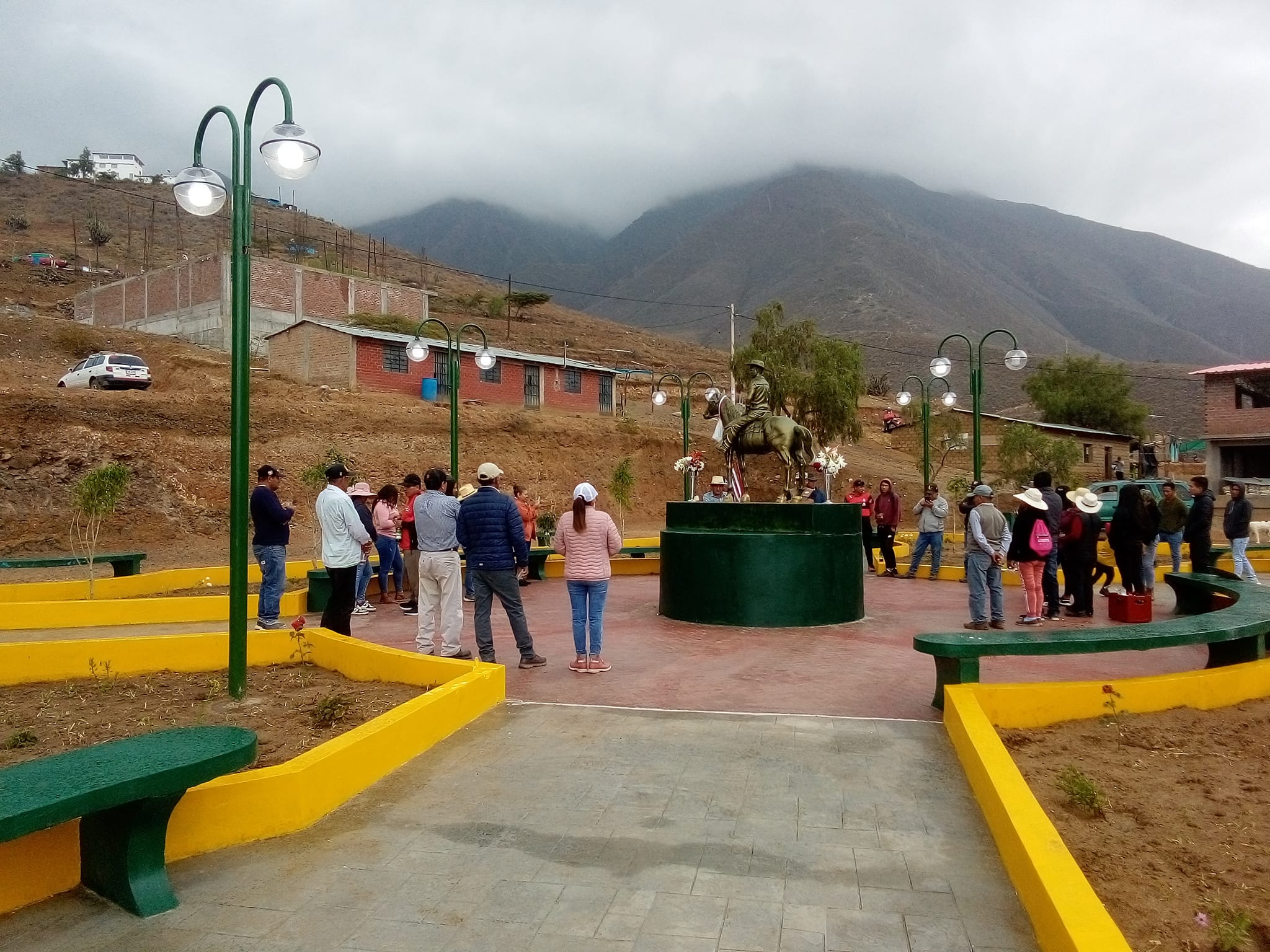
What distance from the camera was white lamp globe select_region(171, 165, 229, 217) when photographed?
22.4 ft

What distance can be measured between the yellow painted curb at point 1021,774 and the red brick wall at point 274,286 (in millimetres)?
44709

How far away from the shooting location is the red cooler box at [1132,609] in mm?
10227

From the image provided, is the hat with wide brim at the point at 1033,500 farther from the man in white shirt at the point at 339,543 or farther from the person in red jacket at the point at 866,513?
the man in white shirt at the point at 339,543

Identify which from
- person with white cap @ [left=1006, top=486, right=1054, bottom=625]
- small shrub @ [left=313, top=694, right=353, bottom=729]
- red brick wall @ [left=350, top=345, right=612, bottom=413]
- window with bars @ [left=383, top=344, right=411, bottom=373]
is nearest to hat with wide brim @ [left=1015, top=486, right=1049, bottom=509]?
person with white cap @ [left=1006, top=486, right=1054, bottom=625]

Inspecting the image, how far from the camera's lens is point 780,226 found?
198000 millimetres

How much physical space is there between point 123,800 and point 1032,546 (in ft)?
29.5

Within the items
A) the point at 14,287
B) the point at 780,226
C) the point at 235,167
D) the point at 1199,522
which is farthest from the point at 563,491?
the point at 780,226

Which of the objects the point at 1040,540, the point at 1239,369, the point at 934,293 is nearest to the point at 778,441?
the point at 1040,540

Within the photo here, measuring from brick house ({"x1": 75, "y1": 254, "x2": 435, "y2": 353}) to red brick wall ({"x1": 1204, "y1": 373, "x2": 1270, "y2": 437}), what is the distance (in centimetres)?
4026

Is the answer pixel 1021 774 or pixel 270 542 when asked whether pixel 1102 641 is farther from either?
pixel 270 542

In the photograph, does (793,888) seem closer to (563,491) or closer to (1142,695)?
(1142,695)

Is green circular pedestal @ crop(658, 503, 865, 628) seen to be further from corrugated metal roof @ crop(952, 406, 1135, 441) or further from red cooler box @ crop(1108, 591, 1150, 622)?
corrugated metal roof @ crop(952, 406, 1135, 441)

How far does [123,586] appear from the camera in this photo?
12.7 meters

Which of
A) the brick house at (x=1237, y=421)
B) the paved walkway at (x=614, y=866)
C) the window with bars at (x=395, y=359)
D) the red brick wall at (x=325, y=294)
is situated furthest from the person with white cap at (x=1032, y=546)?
the red brick wall at (x=325, y=294)
